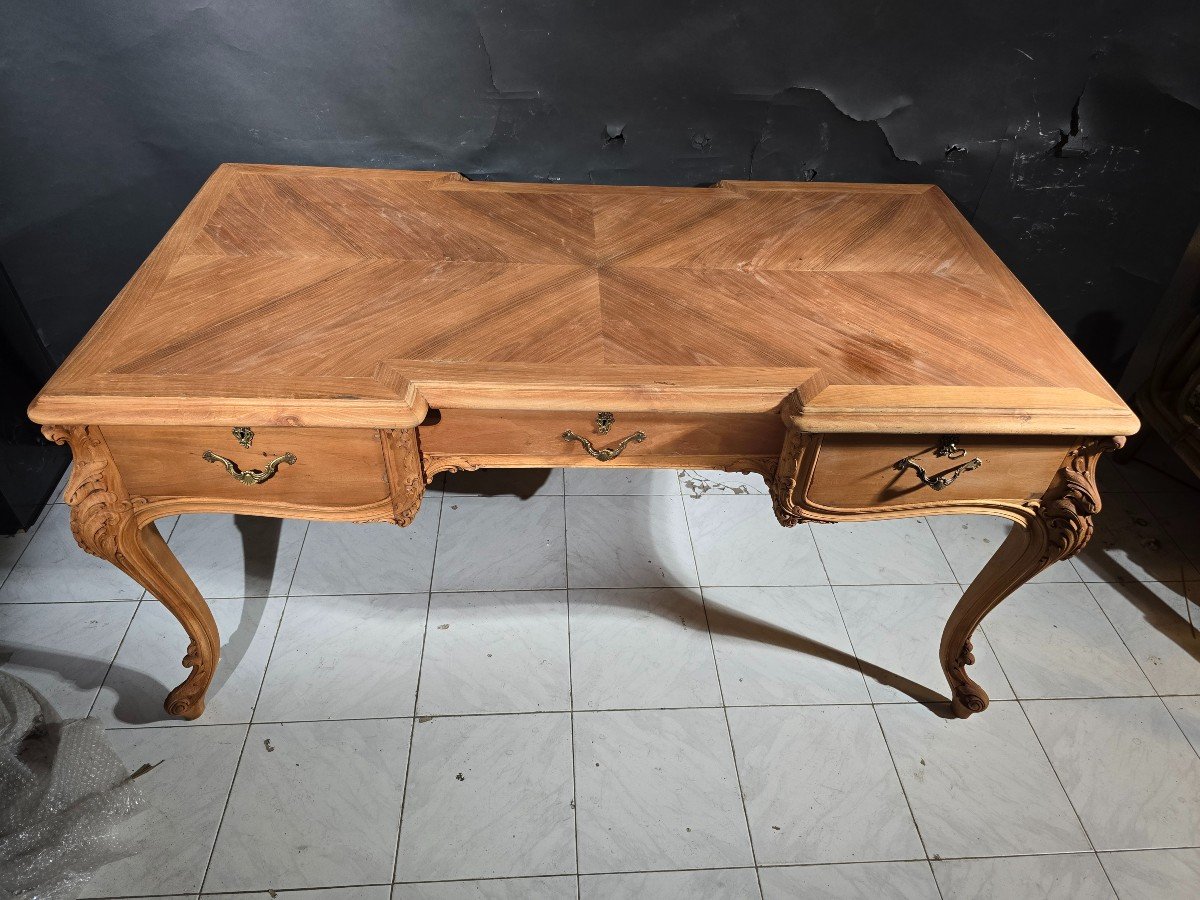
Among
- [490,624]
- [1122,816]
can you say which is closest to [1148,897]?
[1122,816]

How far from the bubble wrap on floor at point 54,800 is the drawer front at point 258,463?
2.34 feet

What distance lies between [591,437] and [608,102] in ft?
3.22

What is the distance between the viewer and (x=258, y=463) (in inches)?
54.2

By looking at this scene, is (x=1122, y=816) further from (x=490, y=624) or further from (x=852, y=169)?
(x=852, y=169)

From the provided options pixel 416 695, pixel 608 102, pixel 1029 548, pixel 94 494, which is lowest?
pixel 416 695

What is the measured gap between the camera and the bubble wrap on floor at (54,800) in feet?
5.03

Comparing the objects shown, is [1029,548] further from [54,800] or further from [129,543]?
[54,800]

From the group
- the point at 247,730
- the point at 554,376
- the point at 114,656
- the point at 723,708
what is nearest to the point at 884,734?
the point at 723,708

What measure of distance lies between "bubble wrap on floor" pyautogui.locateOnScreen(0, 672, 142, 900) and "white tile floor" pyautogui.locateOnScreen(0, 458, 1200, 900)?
0.19 feet

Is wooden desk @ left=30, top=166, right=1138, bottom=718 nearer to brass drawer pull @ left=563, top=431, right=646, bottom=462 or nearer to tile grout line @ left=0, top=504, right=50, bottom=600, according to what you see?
brass drawer pull @ left=563, top=431, right=646, bottom=462

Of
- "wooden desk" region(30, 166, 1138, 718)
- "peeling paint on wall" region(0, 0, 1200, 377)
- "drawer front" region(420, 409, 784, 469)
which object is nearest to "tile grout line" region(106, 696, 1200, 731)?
"wooden desk" region(30, 166, 1138, 718)

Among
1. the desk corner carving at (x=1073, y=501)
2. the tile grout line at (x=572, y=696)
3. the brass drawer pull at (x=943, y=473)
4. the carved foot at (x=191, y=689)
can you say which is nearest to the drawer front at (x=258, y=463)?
the carved foot at (x=191, y=689)

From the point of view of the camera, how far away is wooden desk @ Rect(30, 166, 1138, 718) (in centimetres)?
130

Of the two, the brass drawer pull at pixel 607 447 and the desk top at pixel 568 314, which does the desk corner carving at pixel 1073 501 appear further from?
the brass drawer pull at pixel 607 447
